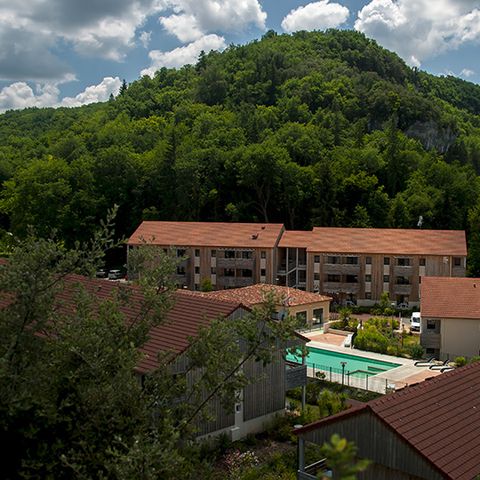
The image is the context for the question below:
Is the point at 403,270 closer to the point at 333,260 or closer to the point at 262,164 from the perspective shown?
the point at 333,260

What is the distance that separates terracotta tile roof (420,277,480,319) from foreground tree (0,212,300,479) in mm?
24427

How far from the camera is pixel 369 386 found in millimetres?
24594

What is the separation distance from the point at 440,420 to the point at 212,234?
39.7 meters

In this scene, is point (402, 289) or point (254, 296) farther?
point (402, 289)

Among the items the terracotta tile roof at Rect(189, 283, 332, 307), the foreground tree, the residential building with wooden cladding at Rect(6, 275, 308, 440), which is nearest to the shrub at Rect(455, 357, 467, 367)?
the terracotta tile roof at Rect(189, 283, 332, 307)

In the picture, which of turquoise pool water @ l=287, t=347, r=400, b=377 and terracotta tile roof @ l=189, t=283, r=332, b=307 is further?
terracotta tile roof @ l=189, t=283, r=332, b=307

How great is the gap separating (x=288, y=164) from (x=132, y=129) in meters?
33.9

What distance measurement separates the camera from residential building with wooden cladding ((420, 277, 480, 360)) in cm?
2947

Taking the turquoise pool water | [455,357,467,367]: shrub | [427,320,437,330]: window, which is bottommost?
the turquoise pool water

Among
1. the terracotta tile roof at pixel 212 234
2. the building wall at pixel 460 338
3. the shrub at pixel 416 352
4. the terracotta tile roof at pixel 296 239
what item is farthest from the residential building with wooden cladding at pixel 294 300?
the terracotta tile roof at pixel 212 234

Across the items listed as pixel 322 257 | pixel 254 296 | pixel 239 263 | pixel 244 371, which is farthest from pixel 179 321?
pixel 239 263

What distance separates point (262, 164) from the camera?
63.5 meters

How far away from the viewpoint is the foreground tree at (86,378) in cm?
655

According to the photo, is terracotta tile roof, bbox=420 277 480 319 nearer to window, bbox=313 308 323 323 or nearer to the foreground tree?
window, bbox=313 308 323 323
